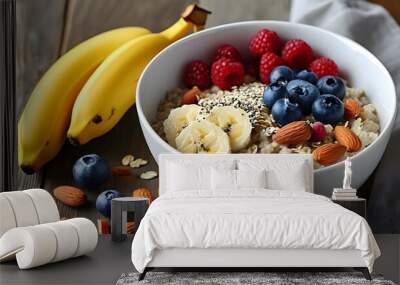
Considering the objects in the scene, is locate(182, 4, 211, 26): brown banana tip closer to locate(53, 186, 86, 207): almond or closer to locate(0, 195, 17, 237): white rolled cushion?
locate(53, 186, 86, 207): almond

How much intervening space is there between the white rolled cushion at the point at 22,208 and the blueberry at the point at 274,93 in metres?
1.15

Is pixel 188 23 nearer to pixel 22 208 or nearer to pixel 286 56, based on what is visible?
pixel 286 56

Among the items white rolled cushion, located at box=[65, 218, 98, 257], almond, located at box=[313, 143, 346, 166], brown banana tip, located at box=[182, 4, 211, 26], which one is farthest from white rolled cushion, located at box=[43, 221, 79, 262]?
brown banana tip, located at box=[182, 4, 211, 26]

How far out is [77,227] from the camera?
10.7ft

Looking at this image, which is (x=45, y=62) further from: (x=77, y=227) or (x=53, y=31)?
(x=77, y=227)

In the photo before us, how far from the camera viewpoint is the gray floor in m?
2.91

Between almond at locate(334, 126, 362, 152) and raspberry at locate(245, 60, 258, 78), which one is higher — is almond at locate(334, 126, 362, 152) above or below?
below

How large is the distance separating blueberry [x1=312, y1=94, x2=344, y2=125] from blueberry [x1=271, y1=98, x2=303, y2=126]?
8cm

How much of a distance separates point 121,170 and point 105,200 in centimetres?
18

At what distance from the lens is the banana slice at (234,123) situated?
11.9ft

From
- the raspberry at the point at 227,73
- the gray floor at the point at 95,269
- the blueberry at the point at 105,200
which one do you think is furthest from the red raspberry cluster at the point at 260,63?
the gray floor at the point at 95,269

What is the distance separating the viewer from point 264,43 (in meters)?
3.80

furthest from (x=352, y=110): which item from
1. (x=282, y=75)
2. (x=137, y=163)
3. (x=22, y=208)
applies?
(x=22, y=208)

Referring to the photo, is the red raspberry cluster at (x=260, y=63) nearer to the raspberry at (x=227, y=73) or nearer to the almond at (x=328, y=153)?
the raspberry at (x=227, y=73)
